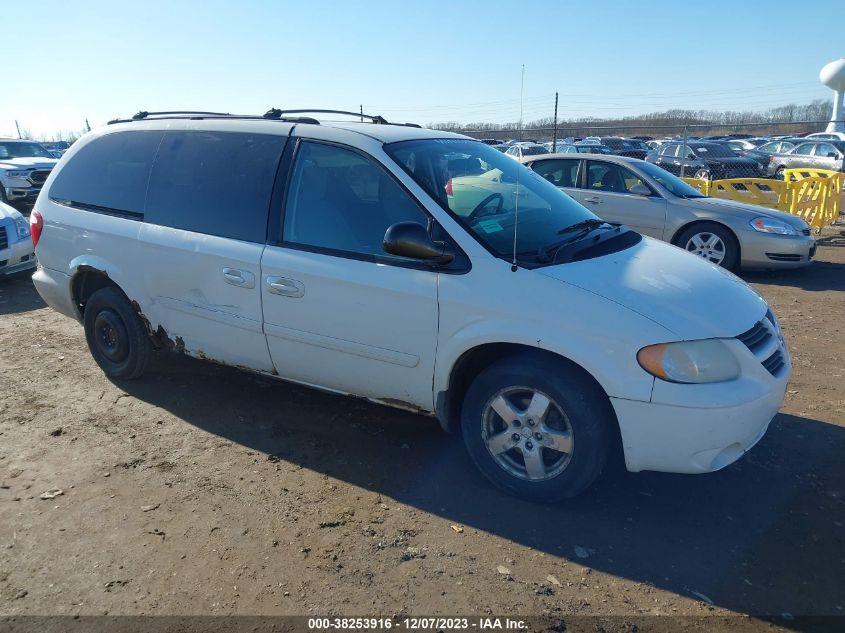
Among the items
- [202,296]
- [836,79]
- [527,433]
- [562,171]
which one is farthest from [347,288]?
[836,79]

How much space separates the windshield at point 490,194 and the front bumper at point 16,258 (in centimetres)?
641

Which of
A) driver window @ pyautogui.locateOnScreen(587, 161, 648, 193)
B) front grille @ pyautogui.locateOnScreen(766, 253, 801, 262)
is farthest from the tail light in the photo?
front grille @ pyautogui.locateOnScreen(766, 253, 801, 262)

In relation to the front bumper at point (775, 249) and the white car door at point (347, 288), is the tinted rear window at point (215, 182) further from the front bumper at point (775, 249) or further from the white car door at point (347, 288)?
the front bumper at point (775, 249)

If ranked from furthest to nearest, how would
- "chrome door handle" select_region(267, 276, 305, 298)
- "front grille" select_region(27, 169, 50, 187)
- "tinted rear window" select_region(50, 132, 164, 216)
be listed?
"front grille" select_region(27, 169, 50, 187)
"tinted rear window" select_region(50, 132, 164, 216)
"chrome door handle" select_region(267, 276, 305, 298)

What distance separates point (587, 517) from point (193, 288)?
2740mm

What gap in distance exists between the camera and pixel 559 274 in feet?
10.3

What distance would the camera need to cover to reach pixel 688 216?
8.39 meters

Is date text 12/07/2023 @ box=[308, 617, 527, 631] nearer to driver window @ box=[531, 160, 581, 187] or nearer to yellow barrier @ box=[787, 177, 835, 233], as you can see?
driver window @ box=[531, 160, 581, 187]

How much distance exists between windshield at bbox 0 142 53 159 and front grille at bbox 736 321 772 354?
1862 cm

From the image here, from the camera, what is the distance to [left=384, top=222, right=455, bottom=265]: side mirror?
318cm

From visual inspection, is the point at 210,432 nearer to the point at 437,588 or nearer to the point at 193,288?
the point at 193,288

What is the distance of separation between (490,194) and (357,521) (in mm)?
1972

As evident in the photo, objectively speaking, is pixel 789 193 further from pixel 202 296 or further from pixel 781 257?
pixel 202 296

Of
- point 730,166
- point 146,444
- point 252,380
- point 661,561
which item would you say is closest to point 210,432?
point 146,444
